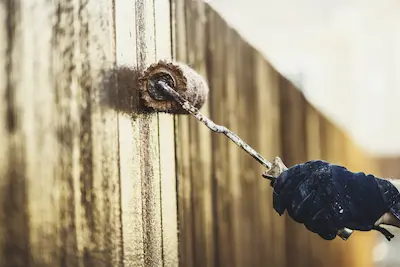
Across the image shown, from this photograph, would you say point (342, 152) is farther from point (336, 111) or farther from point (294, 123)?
point (294, 123)

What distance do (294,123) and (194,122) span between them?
1.06 meters

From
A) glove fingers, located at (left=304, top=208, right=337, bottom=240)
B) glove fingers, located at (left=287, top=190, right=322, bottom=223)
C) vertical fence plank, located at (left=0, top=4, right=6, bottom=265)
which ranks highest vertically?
vertical fence plank, located at (left=0, top=4, right=6, bottom=265)

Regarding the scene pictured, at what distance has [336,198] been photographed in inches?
54.6

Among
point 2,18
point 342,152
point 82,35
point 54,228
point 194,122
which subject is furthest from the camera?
point 342,152

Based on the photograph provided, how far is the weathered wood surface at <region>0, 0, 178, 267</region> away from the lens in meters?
1.30

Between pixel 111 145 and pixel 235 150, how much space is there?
3.80 ft

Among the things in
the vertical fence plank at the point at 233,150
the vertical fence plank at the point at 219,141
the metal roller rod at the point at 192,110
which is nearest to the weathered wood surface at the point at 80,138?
the metal roller rod at the point at 192,110

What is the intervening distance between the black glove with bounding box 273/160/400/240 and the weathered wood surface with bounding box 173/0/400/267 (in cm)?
80

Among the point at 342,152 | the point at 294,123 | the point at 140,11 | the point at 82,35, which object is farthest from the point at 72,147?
the point at 342,152

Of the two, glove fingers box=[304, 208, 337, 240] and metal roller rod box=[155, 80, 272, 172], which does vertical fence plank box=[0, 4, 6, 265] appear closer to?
metal roller rod box=[155, 80, 272, 172]

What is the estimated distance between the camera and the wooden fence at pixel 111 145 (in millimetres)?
1312

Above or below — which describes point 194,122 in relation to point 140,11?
below

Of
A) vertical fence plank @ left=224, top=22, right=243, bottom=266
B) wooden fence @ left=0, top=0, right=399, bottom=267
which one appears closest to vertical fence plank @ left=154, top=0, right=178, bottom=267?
wooden fence @ left=0, top=0, right=399, bottom=267

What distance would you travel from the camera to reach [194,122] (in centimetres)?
236
